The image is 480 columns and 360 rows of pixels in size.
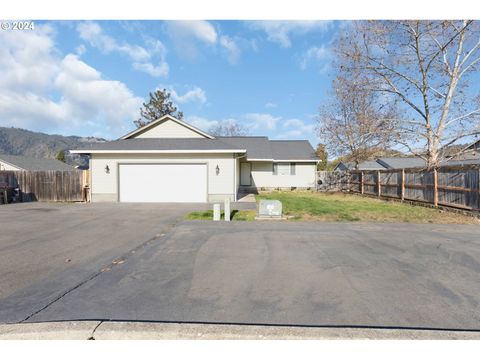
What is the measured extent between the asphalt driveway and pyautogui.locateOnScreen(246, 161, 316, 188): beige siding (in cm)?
1458

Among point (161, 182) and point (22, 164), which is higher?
point (22, 164)

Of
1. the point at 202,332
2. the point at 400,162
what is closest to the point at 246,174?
the point at 202,332

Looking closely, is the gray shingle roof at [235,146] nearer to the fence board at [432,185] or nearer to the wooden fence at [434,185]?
the fence board at [432,185]

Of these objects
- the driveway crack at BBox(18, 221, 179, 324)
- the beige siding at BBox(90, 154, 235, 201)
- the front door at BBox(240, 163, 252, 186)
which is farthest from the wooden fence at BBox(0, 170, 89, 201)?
the front door at BBox(240, 163, 252, 186)

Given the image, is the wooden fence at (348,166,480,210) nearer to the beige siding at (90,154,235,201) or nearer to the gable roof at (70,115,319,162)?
the gable roof at (70,115,319,162)

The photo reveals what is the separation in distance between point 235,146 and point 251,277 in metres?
19.1

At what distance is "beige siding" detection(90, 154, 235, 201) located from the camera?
13.6 m

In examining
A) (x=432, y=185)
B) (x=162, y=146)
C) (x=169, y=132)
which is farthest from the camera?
(x=169, y=132)

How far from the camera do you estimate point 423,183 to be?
11.5 meters

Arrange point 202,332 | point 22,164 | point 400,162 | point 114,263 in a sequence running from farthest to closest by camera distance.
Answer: point 400,162 < point 22,164 < point 114,263 < point 202,332

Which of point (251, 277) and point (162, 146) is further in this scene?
point (162, 146)

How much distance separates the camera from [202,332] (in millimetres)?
2479

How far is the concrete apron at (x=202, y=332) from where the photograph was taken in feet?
8.00

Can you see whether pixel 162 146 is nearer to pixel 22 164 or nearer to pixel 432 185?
pixel 432 185
